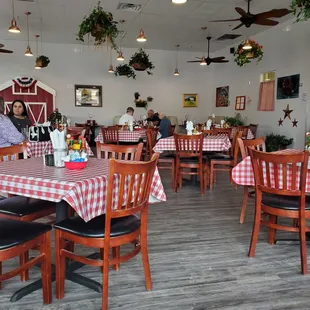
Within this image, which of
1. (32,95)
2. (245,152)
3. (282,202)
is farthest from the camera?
(32,95)

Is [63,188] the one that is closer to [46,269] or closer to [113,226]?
[113,226]

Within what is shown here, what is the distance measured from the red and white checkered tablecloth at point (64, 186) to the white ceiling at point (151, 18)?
20.5 feet

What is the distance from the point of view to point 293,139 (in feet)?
28.6

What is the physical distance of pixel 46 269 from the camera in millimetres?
2174

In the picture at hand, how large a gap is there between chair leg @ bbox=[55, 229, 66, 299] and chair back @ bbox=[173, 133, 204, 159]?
329cm

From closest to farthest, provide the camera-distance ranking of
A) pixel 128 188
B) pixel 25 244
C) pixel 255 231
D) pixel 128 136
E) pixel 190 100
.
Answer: pixel 25 244
pixel 128 188
pixel 255 231
pixel 128 136
pixel 190 100

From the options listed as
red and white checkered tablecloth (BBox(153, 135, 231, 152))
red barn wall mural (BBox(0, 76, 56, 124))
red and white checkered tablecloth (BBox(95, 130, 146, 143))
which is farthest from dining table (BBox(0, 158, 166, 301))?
red barn wall mural (BBox(0, 76, 56, 124))

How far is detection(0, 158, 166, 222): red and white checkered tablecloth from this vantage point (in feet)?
6.65

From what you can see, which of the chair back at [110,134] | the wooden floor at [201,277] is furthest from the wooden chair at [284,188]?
the chair back at [110,134]

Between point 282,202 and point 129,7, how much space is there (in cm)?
663

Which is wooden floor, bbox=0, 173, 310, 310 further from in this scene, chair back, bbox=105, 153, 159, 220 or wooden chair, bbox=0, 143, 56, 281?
chair back, bbox=105, 153, 159, 220

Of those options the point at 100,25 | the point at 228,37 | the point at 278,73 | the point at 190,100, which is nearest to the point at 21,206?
the point at 100,25

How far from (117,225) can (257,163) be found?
4.47 feet

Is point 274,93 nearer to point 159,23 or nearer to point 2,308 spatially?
point 159,23
